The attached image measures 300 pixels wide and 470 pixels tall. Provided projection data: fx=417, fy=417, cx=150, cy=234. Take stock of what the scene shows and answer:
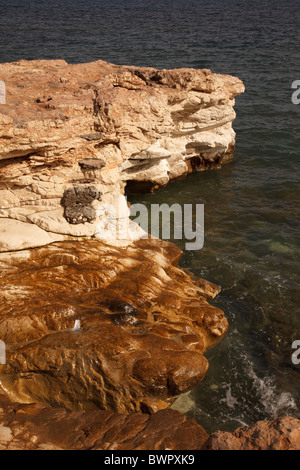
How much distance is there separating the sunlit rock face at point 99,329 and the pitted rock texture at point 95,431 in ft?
3.02

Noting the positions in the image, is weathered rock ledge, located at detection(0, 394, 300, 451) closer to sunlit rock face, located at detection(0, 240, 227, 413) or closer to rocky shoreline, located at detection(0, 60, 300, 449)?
rocky shoreline, located at detection(0, 60, 300, 449)

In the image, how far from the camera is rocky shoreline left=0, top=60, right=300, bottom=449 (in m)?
5.95

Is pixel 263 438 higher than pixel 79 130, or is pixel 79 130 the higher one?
pixel 79 130

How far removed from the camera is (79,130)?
10.1 m

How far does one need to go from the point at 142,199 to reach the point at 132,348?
24.6ft

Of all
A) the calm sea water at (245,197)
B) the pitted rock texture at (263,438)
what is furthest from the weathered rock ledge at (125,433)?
the calm sea water at (245,197)

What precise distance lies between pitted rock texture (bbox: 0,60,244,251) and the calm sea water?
2978mm

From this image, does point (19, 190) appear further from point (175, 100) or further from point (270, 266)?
point (270, 266)

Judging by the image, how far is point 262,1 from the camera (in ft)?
199

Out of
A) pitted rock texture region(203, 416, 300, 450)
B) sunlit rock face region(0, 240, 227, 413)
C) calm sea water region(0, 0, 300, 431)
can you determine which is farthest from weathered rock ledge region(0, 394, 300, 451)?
calm sea water region(0, 0, 300, 431)

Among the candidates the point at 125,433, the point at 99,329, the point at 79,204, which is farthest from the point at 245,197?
the point at 125,433

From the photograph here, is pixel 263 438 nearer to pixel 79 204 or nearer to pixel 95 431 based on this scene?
pixel 95 431

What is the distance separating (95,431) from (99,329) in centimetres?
217
